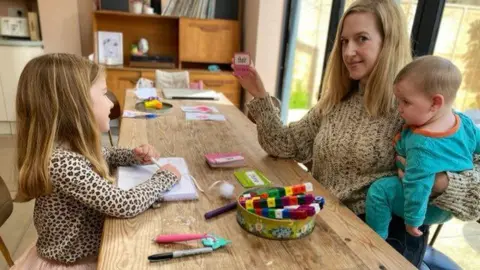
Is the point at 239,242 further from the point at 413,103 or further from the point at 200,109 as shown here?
the point at 200,109

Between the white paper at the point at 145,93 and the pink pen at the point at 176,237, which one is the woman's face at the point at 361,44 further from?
the white paper at the point at 145,93

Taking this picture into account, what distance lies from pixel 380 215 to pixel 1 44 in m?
3.99

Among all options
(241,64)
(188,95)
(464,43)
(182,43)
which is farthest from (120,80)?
(464,43)

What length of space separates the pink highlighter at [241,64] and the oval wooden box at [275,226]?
0.74 metres

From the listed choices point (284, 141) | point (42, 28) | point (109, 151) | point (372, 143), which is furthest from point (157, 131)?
point (42, 28)

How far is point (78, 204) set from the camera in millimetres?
1074

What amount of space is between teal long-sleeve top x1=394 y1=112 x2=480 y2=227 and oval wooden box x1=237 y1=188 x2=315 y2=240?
313 millimetres

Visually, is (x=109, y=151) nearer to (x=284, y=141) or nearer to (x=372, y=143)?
(x=284, y=141)

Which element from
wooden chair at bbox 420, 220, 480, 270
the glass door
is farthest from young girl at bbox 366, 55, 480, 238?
the glass door

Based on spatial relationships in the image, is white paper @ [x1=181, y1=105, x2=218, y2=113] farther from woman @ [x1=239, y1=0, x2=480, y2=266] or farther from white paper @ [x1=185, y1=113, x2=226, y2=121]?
woman @ [x1=239, y1=0, x2=480, y2=266]

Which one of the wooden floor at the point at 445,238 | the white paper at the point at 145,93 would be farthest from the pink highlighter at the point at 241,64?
the wooden floor at the point at 445,238

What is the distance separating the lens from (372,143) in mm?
1213

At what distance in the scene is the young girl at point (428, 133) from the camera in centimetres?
100

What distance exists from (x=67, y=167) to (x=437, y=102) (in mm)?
1044
